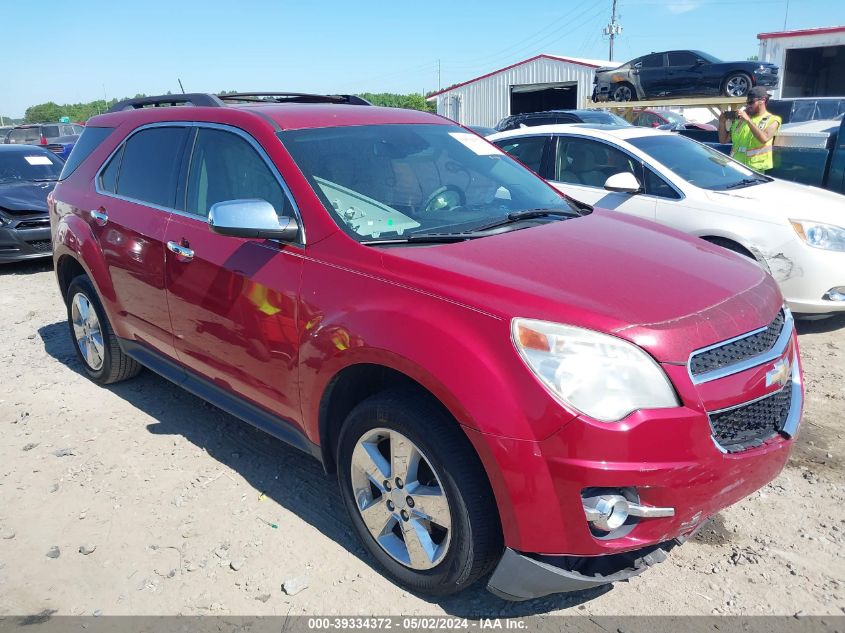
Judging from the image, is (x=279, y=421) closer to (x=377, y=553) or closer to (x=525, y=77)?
(x=377, y=553)

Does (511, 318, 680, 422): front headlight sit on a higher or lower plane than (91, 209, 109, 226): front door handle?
lower

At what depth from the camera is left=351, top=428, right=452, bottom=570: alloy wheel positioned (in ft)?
8.12

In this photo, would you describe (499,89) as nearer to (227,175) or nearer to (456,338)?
(227,175)

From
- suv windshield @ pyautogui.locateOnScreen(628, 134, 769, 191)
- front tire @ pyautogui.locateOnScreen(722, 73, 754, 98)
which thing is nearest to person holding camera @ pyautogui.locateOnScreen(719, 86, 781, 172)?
suv windshield @ pyautogui.locateOnScreen(628, 134, 769, 191)

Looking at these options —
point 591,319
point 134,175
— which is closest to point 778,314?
point 591,319

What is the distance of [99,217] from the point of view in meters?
4.18

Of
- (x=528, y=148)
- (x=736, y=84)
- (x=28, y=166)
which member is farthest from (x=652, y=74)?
(x=28, y=166)

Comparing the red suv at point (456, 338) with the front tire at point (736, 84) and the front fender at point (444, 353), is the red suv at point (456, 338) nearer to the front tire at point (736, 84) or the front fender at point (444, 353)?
the front fender at point (444, 353)

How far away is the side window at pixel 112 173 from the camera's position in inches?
166

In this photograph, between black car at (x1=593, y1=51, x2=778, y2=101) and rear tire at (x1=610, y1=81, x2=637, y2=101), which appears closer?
black car at (x1=593, y1=51, x2=778, y2=101)

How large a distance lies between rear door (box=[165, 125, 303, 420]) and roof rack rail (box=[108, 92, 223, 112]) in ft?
1.21

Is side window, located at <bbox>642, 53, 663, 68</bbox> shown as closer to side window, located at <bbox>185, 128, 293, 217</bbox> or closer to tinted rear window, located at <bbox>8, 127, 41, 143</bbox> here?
side window, located at <bbox>185, 128, 293, 217</bbox>

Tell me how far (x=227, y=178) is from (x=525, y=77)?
1314 inches

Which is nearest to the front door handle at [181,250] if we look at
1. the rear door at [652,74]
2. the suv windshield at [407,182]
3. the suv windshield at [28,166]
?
the suv windshield at [407,182]
